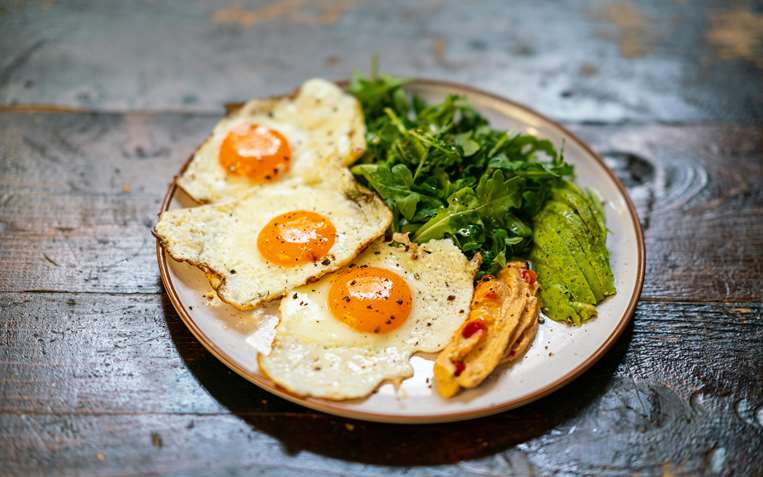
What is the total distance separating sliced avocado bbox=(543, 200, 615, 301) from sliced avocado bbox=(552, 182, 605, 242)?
3 cm

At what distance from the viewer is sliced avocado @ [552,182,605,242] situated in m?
3.60

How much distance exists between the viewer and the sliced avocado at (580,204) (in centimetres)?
360

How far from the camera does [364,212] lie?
3.62 metres

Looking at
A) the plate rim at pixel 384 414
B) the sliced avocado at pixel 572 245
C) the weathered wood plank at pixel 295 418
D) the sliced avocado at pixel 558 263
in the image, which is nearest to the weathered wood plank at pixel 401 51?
the sliced avocado at pixel 572 245

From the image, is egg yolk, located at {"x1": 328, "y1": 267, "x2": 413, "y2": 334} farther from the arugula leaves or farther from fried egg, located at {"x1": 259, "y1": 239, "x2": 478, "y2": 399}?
the arugula leaves

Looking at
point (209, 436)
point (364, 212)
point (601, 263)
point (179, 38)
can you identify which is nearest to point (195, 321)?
point (209, 436)

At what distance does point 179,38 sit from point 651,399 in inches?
170

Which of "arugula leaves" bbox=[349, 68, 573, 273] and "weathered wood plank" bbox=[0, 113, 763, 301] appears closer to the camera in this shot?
"arugula leaves" bbox=[349, 68, 573, 273]

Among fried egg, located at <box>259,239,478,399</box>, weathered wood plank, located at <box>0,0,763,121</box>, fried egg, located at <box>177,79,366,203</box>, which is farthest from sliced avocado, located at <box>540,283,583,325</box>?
weathered wood plank, located at <box>0,0,763,121</box>

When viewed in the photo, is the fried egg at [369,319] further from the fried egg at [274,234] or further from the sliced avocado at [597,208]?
the sliced avocado at [597,208]

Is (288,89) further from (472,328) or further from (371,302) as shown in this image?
(472,328)

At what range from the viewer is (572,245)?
138 inches

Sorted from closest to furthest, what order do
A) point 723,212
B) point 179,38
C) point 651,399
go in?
point 651,399 → point 723,212 → point 179,38

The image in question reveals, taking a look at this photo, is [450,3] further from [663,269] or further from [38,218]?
[38,218]
